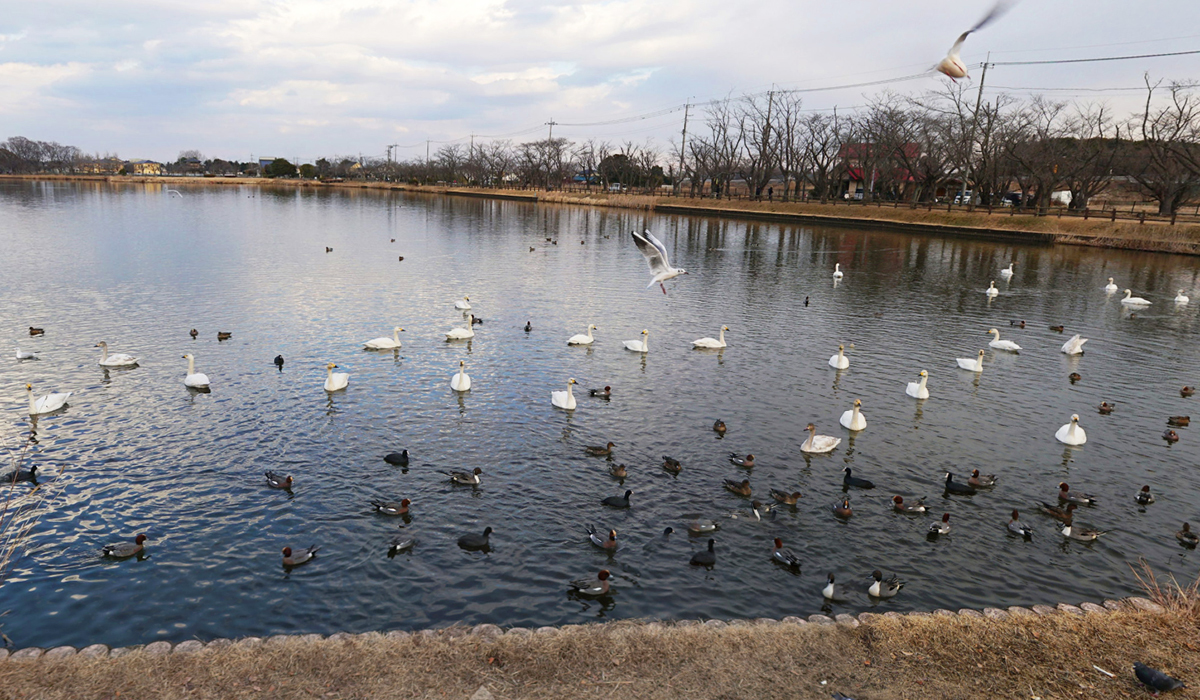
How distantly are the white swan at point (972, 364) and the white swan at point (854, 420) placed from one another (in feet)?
25.1

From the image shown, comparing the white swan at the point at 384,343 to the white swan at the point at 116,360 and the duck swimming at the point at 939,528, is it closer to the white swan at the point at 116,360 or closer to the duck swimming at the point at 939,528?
the white swan at the point at 116,360

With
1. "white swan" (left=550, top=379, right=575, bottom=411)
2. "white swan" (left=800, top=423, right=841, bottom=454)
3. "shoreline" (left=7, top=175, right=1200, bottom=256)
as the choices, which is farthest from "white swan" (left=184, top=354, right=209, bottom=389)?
"shoreline" (left=7, top=175, right=1200, bottom=256)

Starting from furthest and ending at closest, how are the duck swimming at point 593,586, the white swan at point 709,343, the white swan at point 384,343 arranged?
the white swan at point 709,343, the white swan at point 384,343, the duck swimming at point 593,586

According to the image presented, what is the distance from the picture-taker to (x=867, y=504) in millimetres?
13594

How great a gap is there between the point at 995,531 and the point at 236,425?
53.8 feet

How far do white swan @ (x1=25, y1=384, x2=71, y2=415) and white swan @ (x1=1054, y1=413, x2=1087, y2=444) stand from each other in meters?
24.6

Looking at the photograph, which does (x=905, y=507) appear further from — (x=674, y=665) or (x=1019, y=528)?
(x=674, y=665)

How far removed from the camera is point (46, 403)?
16.1 metres

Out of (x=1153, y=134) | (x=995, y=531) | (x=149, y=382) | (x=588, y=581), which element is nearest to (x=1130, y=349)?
(x=995, y=531)

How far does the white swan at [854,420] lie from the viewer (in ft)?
56.6

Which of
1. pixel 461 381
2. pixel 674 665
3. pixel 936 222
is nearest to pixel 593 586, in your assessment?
pixel 674 665

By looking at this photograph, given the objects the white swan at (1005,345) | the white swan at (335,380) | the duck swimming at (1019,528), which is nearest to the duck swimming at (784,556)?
the duck swimming at (1019,528)

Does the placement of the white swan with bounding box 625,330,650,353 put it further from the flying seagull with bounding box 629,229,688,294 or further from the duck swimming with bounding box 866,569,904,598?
the duck swimming with bounding box 866,569,904,598

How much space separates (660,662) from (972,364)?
18.8m
